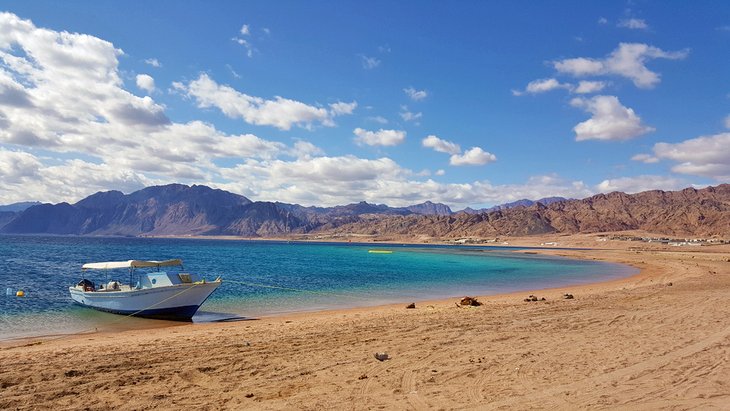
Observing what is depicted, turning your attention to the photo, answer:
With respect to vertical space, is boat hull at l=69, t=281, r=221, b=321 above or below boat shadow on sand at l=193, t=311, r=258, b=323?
above

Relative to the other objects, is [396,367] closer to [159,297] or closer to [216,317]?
[216,317]

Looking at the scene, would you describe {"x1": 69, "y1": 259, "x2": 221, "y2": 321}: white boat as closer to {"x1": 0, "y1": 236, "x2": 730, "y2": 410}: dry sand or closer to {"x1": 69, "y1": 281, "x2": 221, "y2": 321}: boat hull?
{"x1": 69, "y1": 281, "x2": 221, "y2": 321}: boat hull

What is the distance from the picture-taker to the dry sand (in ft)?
28.5

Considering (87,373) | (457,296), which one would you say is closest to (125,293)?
(87,373)

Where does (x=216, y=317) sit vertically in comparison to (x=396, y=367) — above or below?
below

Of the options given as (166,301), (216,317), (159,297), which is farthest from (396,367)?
(159,297)

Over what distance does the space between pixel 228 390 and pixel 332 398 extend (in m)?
2.28

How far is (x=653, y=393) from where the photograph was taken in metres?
8.85

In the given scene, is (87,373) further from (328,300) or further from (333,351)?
(328,300)

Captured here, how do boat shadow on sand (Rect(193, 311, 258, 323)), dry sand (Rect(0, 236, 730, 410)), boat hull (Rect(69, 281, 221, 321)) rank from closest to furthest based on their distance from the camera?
dry sand (Rect(0, 236, 730, 410))
boat shadow on sand (Rect(193, 311, 258, 323))
boat hull (Rect(69, 281, 221, 321))

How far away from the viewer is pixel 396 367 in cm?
1093

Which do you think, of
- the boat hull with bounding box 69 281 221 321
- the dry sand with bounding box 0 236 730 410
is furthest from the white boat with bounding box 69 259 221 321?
the dry sand with bounding box 0 236 730 410

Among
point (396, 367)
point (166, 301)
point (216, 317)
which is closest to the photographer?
point (396, 367)

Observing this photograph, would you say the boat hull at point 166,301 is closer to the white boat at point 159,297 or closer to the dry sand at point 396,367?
the white boat at point 159,297
